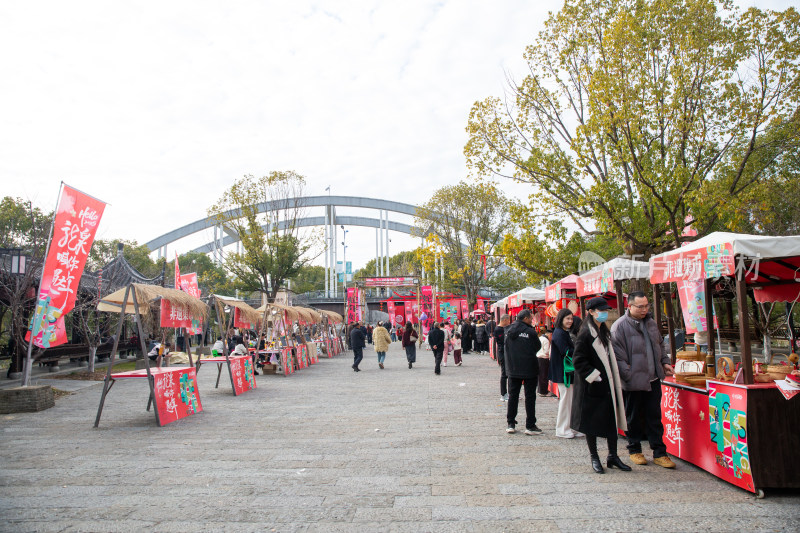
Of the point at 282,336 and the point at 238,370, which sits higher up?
the point at 282,336

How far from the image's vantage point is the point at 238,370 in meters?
11.6

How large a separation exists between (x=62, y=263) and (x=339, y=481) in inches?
254

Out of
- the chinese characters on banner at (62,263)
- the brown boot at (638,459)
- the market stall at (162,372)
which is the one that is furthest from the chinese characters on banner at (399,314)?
the brown boot at (638,459)

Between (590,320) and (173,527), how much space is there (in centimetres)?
386

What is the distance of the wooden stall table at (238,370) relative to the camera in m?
11.1

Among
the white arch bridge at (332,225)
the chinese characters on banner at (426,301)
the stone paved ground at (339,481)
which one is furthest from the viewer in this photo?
the white arch bridge at (332,225)

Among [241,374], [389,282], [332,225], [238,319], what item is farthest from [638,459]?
[332,225]

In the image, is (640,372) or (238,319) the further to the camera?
(238,319)

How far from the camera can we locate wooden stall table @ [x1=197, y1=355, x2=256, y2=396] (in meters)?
11.1

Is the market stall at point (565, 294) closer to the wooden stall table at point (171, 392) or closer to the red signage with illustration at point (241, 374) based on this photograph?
the red signage with illustration at point (241, 374)

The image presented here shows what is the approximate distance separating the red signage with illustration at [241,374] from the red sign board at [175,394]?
6.93ft

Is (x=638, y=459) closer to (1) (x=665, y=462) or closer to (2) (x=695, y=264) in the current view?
(1) (x=665, y=462)

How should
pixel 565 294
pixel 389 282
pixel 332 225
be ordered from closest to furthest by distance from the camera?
pixel 565 294 < pixel 389 282 < pixel 332 225

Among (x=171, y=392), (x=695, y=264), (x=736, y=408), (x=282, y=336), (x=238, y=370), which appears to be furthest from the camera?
(x=282, y=336)
